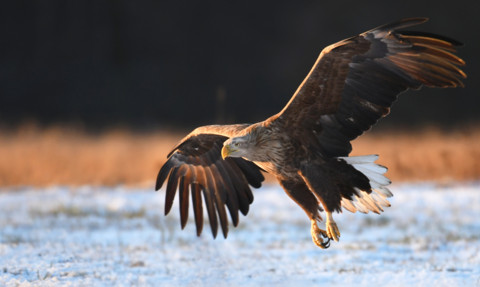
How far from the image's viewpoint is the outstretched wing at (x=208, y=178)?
5.77 metres

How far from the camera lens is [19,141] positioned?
11945 millimetres

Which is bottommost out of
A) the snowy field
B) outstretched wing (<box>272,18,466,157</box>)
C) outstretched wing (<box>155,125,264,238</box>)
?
the snowy field

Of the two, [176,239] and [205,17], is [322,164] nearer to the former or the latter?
[176,239]

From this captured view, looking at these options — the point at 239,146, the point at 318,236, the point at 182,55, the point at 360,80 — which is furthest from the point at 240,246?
the point at 182,55

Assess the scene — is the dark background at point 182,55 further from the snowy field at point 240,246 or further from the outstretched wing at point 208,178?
the outstretched wing at point 208,178

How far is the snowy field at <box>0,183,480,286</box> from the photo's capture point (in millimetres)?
4625

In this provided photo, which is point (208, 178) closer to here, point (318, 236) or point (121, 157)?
point (318, 236)

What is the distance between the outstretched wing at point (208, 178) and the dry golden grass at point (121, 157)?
5.02m

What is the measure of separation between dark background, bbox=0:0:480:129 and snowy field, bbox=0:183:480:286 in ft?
45.8

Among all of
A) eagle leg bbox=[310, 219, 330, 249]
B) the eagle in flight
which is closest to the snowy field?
eagle leg bbox=[310, 219, 330, 249]

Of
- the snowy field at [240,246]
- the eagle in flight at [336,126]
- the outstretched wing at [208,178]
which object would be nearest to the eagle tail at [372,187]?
the eagle in flight at [336,126]

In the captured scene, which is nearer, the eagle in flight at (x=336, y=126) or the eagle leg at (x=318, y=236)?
the eagle in flight at (x=336, y=126)

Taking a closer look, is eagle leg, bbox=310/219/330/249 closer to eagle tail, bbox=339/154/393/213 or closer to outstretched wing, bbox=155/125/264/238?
eagle tail, bbox=339/154/393/213

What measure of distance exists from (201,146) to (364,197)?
1.84m
